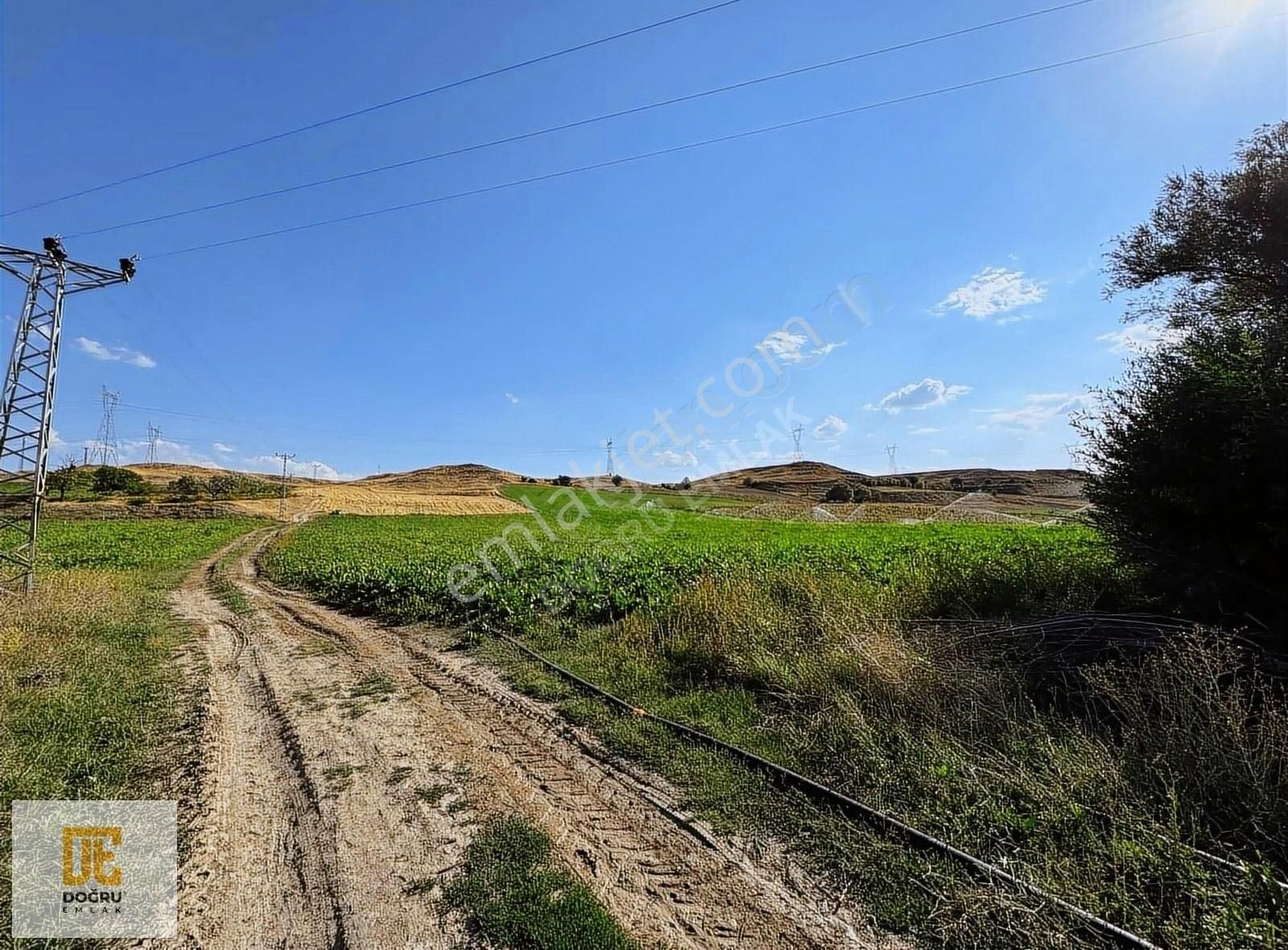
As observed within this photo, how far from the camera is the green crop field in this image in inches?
127

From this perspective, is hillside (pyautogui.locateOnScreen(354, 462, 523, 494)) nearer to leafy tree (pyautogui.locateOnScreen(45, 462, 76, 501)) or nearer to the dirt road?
leafy tree (pyautogui.locateOnScreen(45, 462, 76, 501))

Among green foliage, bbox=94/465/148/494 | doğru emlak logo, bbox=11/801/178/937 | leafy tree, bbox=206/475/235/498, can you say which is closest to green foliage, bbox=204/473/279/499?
leafy tree, bbox=206/475/235/498

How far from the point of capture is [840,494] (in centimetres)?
7725

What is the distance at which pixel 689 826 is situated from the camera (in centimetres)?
423

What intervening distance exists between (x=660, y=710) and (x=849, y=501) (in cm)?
7225

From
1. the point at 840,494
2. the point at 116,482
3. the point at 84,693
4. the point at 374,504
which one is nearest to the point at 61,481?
the point at 116,482

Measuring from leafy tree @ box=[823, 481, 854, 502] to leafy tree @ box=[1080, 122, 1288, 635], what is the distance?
67825 millimetres

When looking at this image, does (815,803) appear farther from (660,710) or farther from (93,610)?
(93,610)

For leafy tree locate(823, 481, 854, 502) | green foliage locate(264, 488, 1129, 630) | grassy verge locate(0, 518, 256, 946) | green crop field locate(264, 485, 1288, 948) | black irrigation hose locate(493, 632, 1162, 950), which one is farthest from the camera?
leafy tree locate(823, 481, 854, 502)

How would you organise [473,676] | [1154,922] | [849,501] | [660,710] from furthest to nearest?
[849,501] < [473,676] < [660,710] < [1154,922]

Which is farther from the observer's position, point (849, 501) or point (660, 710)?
point (849, 501)

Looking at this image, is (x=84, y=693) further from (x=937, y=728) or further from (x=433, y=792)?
(x=937, y=728)

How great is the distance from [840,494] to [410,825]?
78.6 metres

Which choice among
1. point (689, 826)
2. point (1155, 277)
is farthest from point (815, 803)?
point (1155, 277)
